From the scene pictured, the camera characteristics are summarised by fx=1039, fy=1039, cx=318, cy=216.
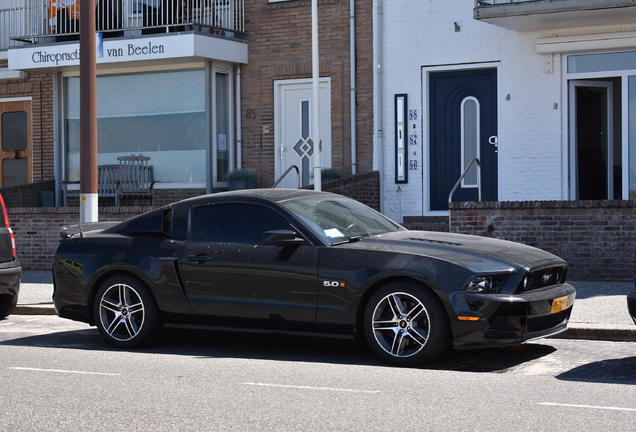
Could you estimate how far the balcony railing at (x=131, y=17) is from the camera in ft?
64.4

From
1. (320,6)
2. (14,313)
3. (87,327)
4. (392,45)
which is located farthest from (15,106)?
(87,327)

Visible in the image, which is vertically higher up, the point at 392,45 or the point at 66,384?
the point at 392,45

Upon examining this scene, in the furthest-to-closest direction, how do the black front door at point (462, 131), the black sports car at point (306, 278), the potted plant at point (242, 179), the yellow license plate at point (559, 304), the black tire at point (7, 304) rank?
the potted plant at point (242, 179) < the black front door at point (462, 131) < the black tire at point (7, 304) < the yellow license plate at point (559, 304) < the black sports car at point (306, 278)

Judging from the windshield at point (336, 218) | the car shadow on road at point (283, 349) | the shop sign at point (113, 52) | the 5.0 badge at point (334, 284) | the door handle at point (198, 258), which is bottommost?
the car shadow on road at point (283, 349)

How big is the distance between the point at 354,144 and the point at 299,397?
12.0 metres

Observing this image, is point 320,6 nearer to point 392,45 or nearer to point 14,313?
point 392,45

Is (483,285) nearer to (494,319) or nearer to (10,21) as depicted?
(494,319)

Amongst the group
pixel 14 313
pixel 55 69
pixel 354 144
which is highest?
pixel 55 69

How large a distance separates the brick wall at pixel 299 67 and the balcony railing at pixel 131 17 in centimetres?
49

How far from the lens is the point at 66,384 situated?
7.84 meters

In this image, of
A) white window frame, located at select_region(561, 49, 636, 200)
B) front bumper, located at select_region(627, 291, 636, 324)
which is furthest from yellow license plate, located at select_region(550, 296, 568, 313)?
white window frame, located at select_region(561, 49, 636, 200)

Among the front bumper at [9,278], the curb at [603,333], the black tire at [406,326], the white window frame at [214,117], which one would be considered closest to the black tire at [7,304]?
the front bumper at [9,278]

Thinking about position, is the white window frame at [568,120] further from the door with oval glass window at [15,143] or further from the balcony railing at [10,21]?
the balcony railing at [10,21]

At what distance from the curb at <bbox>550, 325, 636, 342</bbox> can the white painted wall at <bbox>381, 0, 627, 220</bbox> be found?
7.47m
